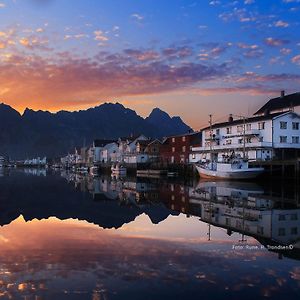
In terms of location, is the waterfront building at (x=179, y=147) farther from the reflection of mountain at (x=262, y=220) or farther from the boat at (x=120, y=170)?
the reflection of mountain at (x=262, y=220)

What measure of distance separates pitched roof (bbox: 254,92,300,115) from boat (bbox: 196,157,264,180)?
21.5 metres

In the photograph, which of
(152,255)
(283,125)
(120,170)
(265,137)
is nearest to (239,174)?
(265,137)

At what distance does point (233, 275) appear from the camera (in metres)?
8.95

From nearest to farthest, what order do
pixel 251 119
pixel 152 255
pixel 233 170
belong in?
pixel 152 255, pixel 233 170, pixel 251 119

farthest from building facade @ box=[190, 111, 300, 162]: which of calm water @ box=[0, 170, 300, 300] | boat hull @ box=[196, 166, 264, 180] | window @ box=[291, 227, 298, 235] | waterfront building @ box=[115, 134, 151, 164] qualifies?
window @ box=[291, 227, 298, 235]

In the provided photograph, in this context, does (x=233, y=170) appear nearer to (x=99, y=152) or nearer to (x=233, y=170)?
(x=233, y=170)

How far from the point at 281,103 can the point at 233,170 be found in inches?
1071

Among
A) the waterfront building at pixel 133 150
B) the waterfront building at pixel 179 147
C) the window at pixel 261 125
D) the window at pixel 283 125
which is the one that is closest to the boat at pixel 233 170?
the window at pixel 261 125

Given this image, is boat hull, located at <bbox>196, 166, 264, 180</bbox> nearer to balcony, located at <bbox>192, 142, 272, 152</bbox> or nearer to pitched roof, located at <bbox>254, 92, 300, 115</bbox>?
balcony, located at <bbox>192, 142, 272, 152</bbox>

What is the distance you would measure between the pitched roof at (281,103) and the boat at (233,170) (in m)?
21.5

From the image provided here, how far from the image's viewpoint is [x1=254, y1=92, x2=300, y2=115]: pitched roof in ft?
233

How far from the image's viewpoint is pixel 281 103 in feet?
244

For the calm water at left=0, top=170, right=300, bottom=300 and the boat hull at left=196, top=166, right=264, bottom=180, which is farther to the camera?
the boat hull at left=196, top=166, right=264, bottom=180

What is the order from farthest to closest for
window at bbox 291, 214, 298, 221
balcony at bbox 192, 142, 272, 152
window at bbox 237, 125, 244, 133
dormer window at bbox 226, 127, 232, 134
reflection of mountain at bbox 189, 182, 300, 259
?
1. dormer window at bbox 226, 127, 232, 134
2. window at bbox 237, 125, 244, 133
3. balcony at bbox 192, 142, 272, 152
4. window at bbox 291, 214, 298, 221
5. reflection of mountain at bbox 189, 182, 300, 259
